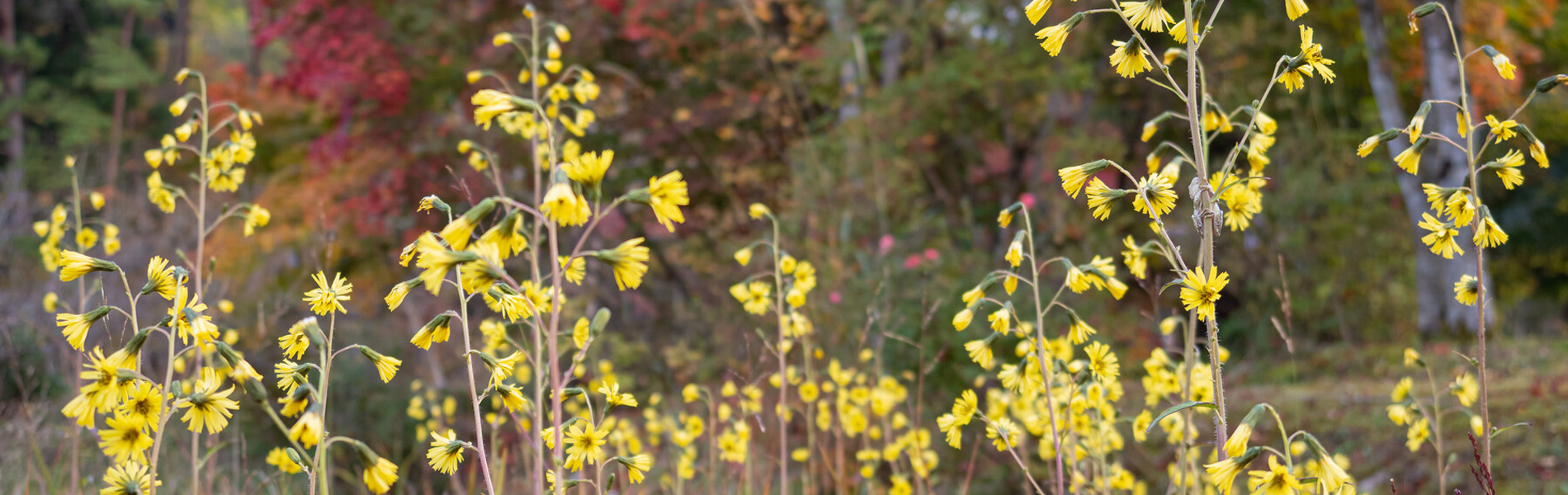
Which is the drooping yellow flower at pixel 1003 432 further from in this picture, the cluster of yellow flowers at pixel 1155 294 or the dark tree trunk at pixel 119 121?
the dark tree trunk at pixel 119 121

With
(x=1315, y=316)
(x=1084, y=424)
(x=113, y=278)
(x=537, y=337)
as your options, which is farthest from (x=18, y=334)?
(x=1315, y=316)

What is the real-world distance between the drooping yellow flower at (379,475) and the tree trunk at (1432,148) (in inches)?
240

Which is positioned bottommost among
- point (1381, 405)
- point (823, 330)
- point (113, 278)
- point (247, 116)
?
point (1381, 405)

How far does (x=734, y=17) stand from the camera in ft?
19.4

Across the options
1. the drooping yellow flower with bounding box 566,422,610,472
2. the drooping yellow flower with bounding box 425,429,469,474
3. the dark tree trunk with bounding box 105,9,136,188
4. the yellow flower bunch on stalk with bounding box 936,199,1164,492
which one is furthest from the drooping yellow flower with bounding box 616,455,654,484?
the dark tree trunk with bounding box 105,9,136,188

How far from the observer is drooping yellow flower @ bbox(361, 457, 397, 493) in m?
1.10

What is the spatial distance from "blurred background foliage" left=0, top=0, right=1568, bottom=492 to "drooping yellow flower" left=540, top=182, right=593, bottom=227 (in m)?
2.97

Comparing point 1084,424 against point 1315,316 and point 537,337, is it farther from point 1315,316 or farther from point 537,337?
point 1315,316

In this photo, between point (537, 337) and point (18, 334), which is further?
point (18, 334)

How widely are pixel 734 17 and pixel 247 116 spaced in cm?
408

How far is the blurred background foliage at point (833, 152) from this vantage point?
5.07m

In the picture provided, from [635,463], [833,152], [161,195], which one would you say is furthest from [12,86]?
[635,463]

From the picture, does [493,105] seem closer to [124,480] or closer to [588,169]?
[588,169]

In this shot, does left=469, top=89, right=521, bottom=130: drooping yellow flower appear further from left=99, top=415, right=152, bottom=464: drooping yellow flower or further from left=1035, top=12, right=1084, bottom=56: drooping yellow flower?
left=1035, top=12, right=1084, bottom=56: drooping yellow flower
